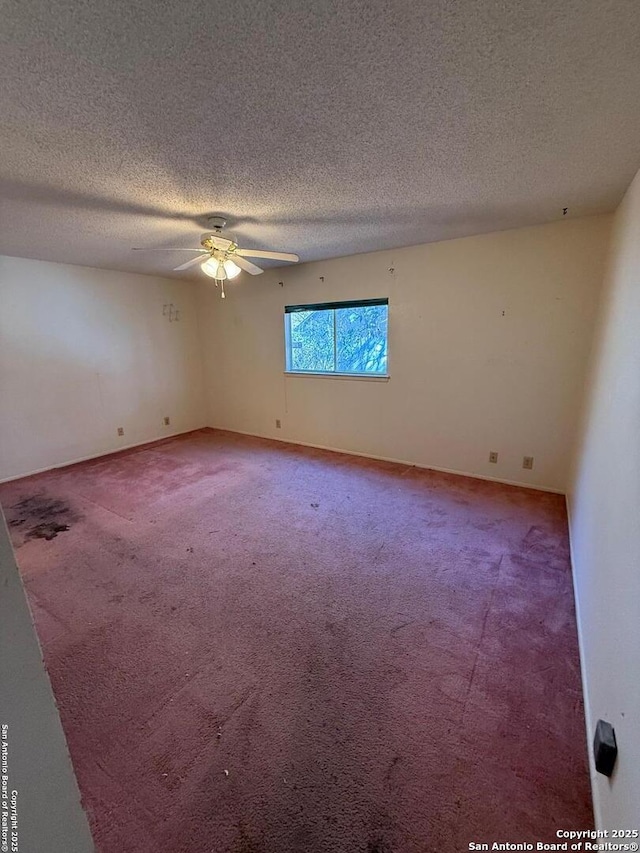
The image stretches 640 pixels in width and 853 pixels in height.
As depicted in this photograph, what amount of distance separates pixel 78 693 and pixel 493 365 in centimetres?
366

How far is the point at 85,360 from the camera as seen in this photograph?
13.9 feet

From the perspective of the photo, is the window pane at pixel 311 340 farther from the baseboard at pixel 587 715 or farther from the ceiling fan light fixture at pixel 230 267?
the baseboard at pixel 587 715

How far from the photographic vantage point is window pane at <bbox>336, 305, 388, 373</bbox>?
3945 mm

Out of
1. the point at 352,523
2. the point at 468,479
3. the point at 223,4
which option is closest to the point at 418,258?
Answer: the point at 468,479

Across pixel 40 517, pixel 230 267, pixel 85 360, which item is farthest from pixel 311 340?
pixel 40 517

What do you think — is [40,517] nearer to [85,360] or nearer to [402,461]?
[85,360]

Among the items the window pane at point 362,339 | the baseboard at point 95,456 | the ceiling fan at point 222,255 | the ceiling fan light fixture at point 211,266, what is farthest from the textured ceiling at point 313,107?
the baseboard at point 95,456

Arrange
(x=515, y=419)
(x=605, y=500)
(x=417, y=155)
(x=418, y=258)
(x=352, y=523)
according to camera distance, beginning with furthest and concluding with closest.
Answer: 1. (x=418, y=258)
2. (x=515, y=419)
3. (x=352, y=523)
4. (x=417, y=155)
5. (x=605, y=500)

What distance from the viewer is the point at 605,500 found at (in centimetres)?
158

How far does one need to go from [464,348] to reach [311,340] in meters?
1.90

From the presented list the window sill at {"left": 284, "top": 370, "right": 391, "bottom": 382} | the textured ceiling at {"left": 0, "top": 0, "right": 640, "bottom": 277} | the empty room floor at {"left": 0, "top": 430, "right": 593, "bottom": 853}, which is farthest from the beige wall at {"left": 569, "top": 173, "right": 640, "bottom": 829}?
the window sill at {"left": 284, "top": 370, "right": 391, "bottom": 382}

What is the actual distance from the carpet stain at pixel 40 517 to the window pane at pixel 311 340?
2923 mm

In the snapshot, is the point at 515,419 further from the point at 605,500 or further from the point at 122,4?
the point at 122,4

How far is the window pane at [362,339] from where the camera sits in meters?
3.95
